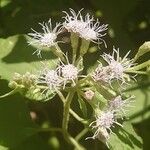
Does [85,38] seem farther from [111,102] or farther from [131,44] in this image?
[131,44]

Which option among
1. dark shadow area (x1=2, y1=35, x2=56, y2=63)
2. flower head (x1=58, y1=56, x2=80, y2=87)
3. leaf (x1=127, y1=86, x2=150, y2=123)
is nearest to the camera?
flower head (x1=58, y1=56, x2=80, y2=87)

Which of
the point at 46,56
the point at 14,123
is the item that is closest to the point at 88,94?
the point at 46,56

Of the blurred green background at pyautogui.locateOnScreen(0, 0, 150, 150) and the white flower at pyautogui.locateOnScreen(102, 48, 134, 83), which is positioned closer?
the white flower at pyautogui.locateOnScreen(102, 48, 134, 83)

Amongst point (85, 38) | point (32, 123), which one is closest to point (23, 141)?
point (32, 123)

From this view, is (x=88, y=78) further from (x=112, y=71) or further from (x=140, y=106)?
(x=140, y=106)

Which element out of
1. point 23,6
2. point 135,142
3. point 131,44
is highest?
point 23,6

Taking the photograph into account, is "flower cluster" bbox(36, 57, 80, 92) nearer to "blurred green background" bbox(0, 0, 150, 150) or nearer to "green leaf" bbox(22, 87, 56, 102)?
"green leaf" bbox(22, 87, 56, 102)

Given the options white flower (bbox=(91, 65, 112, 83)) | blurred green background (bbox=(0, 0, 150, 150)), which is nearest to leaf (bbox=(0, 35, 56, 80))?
blurred green background (bbox=(0, 0, 150, 150))
